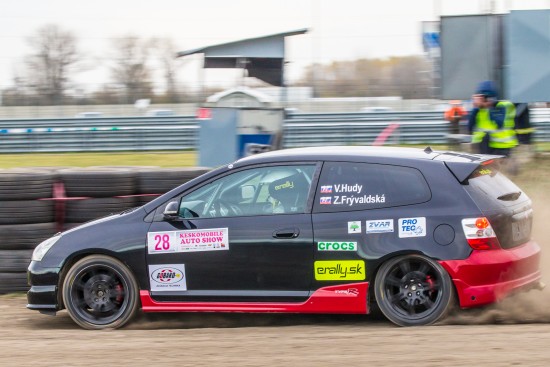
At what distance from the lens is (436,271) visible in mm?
6680

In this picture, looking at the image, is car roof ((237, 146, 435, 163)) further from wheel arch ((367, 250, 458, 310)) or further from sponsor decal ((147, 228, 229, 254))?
wheel arch ((367, 250, 458, 310))

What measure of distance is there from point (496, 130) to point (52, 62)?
20.2 meters

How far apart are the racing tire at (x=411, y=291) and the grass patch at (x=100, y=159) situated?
12386mm

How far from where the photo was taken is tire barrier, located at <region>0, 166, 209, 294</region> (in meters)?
9.09

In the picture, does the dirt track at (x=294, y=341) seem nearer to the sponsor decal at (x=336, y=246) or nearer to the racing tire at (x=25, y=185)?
the sponsor decal at (x=336, y=246)

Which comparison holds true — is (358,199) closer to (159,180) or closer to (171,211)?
(171,211)

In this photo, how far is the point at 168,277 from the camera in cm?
719

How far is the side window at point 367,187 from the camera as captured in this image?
690cm

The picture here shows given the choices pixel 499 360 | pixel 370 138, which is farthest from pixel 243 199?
pixel 370 138

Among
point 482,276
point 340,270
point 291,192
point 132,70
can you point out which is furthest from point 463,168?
point 132,70

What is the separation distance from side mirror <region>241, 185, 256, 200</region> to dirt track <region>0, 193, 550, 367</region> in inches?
42.1

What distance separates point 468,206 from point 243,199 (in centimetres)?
181

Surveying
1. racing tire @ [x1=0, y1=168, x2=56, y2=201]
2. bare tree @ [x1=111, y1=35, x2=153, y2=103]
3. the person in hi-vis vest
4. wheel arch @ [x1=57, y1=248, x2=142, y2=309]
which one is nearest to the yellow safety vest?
the person in hi-vis vest

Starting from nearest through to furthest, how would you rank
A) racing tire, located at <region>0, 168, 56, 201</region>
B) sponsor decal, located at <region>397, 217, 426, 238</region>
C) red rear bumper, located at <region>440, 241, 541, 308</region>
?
red rear bumper, located at <region>440, 241, 541, 308</region> → sponsor decal, located at <region>397, 217, 426, 238</region> → racing tire, located at <region>0, 168, 56, 201</region>
